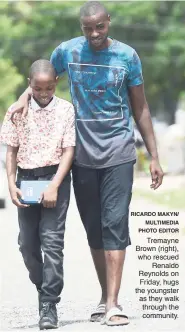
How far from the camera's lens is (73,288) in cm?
927

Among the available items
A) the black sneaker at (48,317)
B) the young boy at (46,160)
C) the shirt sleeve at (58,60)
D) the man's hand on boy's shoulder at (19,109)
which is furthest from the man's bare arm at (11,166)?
the black sneaker at (48,317)

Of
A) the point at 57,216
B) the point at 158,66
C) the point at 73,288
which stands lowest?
the point at 158,66

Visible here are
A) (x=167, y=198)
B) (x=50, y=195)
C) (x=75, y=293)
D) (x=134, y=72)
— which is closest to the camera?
(x=50, y=195)

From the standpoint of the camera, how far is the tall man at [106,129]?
281 inches

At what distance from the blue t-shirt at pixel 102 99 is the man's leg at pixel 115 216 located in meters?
0.07

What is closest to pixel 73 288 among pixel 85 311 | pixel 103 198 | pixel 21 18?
pixel 85 311

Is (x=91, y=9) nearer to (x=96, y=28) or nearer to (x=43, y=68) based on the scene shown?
(x=96, y=28)

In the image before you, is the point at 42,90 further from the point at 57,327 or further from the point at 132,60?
the point at 57,327

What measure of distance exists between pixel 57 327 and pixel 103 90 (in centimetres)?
134

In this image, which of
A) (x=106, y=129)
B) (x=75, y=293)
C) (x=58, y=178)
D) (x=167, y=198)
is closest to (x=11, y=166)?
(x=58, y=178)

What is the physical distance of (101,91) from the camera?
7141 millimetres

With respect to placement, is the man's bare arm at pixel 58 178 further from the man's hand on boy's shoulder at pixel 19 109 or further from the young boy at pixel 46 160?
the man's hand on boy's shoulder at pixel 19 109

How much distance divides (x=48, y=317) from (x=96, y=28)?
1613 millimetres

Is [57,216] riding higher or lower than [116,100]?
lower
